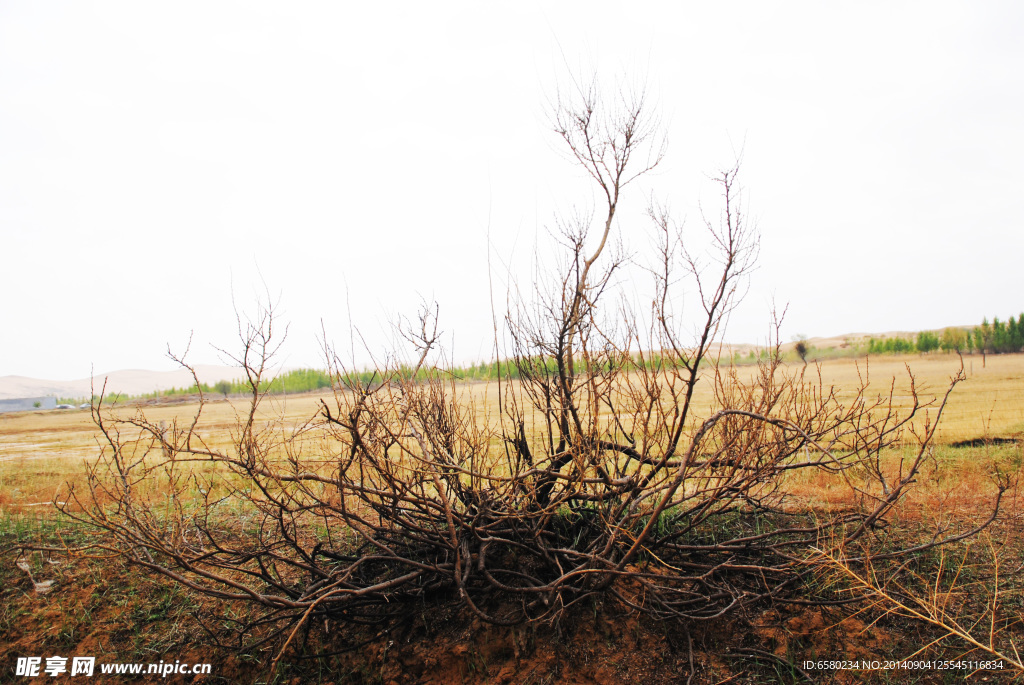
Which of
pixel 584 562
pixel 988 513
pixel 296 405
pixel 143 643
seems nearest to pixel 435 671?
pixel 584 562

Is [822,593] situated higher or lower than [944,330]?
lower

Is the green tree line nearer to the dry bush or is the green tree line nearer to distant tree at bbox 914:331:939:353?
distant tree at bbox 914:331:939:353

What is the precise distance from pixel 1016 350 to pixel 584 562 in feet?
84.9

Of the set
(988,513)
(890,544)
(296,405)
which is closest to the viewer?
(890,544)

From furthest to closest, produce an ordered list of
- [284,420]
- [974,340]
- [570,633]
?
[974,340], [284,420], [570,633]

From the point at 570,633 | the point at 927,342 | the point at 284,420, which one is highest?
the point at 927,342

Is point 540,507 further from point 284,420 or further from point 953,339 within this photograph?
point 953,339

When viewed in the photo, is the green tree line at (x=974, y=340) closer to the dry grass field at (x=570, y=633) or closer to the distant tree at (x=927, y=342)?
the distant tree at (x=927, y=342)

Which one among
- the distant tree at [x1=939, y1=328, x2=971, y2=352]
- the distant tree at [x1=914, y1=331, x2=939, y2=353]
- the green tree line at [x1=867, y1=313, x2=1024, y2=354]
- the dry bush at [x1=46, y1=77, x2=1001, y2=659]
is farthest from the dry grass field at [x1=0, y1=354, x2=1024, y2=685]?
the distant tree at [x1=914, y1=331, x2=939, y2=353]

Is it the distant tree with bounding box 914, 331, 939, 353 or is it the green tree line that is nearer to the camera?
the green tree line

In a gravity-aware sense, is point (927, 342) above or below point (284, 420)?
above

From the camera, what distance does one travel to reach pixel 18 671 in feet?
14.0

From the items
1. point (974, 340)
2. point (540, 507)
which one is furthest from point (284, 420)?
point (974, 340)

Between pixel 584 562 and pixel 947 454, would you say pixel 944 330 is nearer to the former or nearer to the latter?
pixel 947 454
